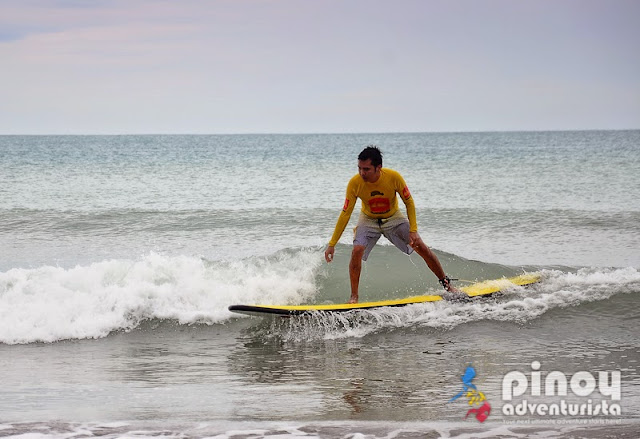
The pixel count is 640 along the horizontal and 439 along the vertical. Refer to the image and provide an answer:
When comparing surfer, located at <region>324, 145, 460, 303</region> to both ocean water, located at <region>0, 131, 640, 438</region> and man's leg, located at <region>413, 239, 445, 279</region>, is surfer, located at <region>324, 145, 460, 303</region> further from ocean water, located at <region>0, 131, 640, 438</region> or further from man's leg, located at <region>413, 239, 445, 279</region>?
ocean water, located at <region>0, 131, 640, 438</region>

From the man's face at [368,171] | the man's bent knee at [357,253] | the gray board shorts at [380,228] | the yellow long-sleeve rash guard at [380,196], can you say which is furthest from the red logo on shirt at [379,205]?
the man's bent knee at [357,253]

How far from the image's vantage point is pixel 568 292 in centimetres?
952

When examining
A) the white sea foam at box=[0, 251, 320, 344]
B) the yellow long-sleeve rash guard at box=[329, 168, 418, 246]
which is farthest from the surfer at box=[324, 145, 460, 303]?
the white sea foam at box=[0, 251, 320, 344]

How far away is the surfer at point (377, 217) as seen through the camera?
8219 millimetres

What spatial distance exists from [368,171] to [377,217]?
28.8 inches

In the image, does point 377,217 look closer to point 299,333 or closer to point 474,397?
point 299,333

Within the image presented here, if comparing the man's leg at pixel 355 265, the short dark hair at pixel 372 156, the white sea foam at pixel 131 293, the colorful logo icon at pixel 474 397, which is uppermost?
the short dark hair at pixel 372 156

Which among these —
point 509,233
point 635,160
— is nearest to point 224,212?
point 509,233

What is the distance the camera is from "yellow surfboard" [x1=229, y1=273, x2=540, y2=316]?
7969 mm

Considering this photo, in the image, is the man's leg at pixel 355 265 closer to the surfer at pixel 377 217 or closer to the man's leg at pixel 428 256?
the surfer at pixel 377 217

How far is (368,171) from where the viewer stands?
7973 mm

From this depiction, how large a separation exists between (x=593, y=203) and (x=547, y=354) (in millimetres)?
14491

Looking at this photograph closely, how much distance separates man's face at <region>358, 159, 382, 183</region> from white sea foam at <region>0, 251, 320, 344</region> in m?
2.40

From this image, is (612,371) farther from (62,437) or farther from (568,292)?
(62,437)
